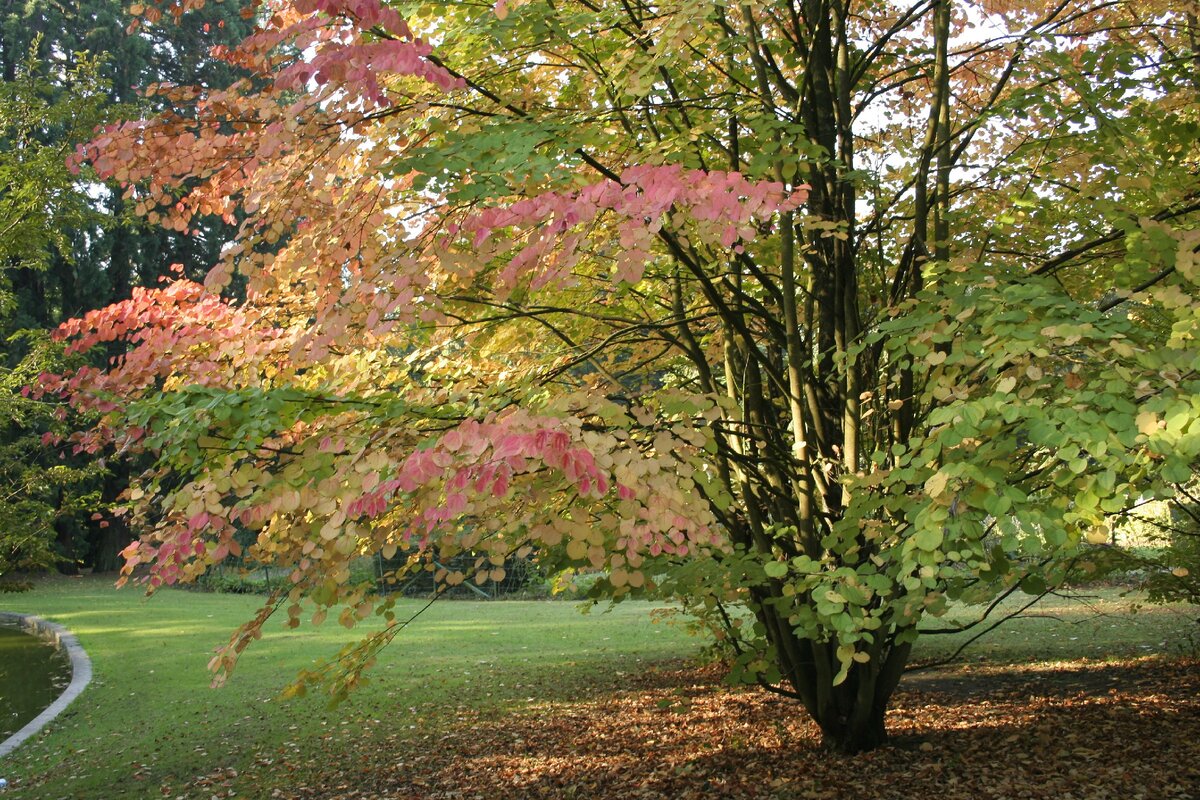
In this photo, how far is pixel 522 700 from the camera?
26.3 ft

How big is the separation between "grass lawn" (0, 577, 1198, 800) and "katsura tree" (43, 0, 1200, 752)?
147 cm

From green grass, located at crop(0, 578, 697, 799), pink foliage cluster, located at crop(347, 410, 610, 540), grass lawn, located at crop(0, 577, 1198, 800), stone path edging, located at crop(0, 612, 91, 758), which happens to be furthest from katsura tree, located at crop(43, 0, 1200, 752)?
stone path edging, located at crop(0, 612, 91, 758)

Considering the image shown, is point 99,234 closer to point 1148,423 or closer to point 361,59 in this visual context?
point 361,59

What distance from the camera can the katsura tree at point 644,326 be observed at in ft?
8.08

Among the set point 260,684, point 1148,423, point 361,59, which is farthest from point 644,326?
point 260,684

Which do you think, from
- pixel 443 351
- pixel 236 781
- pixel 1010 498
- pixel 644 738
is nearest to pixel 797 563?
pixel 1010 498

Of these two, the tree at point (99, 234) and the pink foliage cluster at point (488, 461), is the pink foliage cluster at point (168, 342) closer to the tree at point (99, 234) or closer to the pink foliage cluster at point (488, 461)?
the pink foliage cluster at point (488, 461)

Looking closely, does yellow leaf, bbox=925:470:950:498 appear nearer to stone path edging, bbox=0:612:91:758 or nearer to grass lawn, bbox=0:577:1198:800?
grass lawn, bbox=0:577:1198:800

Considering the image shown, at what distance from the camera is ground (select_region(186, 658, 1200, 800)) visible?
15.0ft

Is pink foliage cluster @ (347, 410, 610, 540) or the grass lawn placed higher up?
pink foliage cluster @ (347, 410, 610, 540)

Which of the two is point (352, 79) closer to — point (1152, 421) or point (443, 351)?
point (1152, 421)

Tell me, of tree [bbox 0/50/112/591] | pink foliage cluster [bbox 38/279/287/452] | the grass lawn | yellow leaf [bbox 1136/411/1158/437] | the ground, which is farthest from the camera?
tree [bbox 0/50/112/591]

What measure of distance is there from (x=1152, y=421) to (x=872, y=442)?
2664 mm

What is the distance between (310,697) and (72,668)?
393cm
